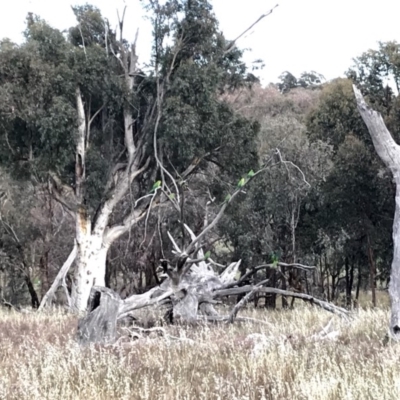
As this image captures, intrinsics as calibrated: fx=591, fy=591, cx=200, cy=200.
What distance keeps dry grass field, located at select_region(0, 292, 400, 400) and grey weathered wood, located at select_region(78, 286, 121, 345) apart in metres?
0.56

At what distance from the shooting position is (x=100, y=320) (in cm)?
810

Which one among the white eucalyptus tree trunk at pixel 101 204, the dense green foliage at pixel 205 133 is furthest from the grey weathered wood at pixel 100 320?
the white eucalyptus tree trunk at pixel 101 204

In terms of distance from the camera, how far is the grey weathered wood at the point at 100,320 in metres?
7.98

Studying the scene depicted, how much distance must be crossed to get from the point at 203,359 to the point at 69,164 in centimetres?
1248

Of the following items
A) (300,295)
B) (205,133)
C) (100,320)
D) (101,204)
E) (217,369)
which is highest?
(205,133)

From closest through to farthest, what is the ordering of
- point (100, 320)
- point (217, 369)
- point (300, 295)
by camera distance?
1. point (217, 369)
2. point (100, 320)
3. point (300, 295)

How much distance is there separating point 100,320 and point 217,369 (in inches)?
111

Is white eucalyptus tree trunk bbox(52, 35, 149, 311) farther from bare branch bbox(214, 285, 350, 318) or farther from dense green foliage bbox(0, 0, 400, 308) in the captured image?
bare branch bbox(214, 285, 350, 318)

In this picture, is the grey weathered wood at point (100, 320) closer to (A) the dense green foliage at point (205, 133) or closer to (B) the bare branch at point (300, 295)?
(B) the bare branch at point (300, 295)

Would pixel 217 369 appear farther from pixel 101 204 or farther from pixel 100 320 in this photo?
pixel 101 204

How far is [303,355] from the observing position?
19.2 ft

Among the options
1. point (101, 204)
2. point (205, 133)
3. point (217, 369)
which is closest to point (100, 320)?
point (217, 369)

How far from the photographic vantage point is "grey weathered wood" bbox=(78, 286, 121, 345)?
26.2 feet

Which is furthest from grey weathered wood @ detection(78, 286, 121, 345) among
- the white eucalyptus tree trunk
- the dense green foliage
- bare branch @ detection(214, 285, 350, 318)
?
the white eucalyptus tree trunk
